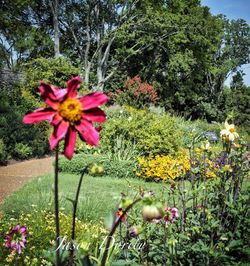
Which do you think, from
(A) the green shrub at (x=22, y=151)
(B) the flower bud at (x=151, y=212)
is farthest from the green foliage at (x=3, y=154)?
(B) the flower bud at (x=151, y=212)

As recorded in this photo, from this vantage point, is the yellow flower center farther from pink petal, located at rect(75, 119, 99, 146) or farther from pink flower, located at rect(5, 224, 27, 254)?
pink flower, located at rect(5, 224, 27, 254)

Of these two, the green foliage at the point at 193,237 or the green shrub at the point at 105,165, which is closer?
the green foliage at the point at 193,237

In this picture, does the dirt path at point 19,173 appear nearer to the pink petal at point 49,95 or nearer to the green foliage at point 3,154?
the green foliage at point 3,154

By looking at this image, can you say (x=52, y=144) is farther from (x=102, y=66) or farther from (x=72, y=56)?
(x=72, y=56)

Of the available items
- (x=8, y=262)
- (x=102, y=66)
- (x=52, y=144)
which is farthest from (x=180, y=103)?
(x=52, y=144)

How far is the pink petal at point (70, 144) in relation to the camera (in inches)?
45.7

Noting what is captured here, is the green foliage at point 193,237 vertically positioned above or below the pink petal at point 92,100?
below

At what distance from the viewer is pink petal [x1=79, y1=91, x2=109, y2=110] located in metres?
1.23

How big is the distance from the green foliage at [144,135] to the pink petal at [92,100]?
8.62 m

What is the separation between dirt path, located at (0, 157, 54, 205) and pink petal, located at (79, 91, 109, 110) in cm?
547

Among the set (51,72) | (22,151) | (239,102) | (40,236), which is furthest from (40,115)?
(239,102)

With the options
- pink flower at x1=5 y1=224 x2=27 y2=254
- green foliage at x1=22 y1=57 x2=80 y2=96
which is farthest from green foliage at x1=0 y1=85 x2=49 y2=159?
pink flower at x1=5 y1=224 x2=27 y2=254

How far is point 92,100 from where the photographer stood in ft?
4.05

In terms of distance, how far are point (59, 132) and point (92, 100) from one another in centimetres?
16
